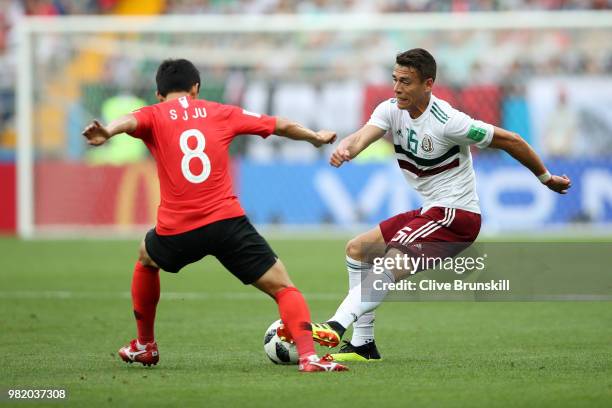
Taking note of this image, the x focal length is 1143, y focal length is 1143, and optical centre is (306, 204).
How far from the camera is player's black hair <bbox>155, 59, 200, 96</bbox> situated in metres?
7.72

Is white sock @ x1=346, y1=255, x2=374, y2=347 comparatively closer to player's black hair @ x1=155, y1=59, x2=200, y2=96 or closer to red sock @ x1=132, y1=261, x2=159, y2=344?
red sock @ x1=132, y1=261, x2=159, y2=344

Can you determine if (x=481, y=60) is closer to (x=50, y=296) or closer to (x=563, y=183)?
(x=50, y=296)

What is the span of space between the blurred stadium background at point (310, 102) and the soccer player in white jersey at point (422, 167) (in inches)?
477

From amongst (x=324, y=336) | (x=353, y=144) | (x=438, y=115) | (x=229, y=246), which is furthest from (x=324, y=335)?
(x=438, y=115)

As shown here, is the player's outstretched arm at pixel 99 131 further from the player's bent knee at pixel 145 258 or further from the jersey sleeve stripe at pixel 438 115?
the jersey sleeve stripe at pixel 438 115

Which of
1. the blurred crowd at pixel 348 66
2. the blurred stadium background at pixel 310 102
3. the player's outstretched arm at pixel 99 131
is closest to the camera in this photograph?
the player's outstretched arm at pixel 99 131

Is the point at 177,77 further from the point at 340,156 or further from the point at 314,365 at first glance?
the point at 314,365

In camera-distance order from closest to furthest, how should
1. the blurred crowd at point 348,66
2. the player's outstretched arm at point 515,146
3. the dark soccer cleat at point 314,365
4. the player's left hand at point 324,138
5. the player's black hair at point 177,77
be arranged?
the dark soccer cleat at point 314,365 → the player's left hand at point 324,138 → the player's black hair at point 177,77 → the player's outstretched arm at point 515,146 → the blurred crowd at point 348,66

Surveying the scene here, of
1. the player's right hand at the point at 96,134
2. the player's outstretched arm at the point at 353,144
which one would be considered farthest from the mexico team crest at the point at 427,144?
the player's right hand at the point at 96,134

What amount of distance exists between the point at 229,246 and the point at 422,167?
1.70m

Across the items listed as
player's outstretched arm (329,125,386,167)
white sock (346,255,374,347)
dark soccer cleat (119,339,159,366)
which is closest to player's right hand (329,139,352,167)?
player's outstretched arm (329,125,386,167)

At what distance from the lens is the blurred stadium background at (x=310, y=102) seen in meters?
20.6

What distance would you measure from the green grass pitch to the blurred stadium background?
18.7 ft

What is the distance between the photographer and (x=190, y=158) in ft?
24.5
